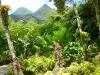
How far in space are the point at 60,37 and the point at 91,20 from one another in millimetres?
3571

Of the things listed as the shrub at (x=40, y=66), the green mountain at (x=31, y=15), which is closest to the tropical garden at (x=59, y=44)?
the shrub at (x=40, y=66)

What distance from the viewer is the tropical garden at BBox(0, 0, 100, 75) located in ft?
42.4

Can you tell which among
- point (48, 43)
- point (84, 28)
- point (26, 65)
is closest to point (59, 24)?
point (84, 28)

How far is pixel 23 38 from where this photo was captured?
69.4 ft

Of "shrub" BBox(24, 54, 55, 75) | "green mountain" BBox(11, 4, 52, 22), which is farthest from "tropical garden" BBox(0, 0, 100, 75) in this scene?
"green mountain" BBox(11, 4, 52, 22)

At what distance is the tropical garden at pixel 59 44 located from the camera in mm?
12922

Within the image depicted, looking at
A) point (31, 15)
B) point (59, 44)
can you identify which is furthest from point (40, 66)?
point (31, 15)

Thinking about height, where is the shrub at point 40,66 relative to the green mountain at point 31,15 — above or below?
below

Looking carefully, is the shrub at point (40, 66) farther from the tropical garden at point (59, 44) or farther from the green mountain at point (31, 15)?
the green mountain at point (31, 15)

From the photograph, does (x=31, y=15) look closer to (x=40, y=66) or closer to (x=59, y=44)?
(x=59, y=44)

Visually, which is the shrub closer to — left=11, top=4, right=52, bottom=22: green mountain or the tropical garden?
the tropical garden

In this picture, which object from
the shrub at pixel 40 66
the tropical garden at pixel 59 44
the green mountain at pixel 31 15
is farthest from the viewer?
the green mountain at pixel 31 15

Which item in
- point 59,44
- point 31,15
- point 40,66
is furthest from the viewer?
point 31,15

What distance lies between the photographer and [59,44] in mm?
17578
